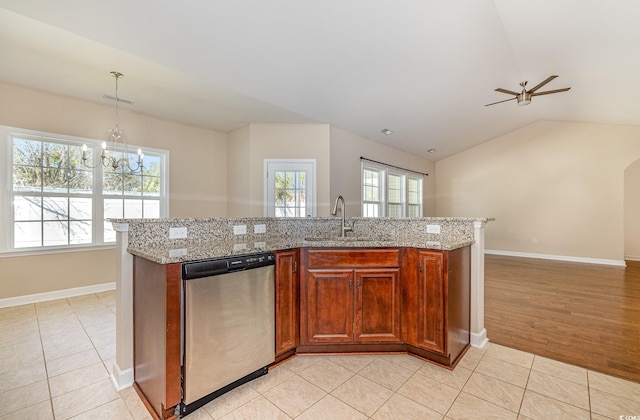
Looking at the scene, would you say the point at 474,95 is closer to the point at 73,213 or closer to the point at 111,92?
the point at 111,92

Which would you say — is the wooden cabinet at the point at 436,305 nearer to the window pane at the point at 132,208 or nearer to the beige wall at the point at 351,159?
the beige wall at the point at 351,159

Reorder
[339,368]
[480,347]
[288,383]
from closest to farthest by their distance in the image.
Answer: [288,383], [339,368], [480,347]

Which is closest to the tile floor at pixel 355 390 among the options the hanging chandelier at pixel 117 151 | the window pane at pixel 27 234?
the window pane at pixel 27 234

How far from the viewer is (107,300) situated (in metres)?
3.70

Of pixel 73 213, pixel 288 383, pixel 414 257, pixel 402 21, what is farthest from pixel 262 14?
pixel 73 213

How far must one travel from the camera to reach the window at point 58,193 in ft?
11.6

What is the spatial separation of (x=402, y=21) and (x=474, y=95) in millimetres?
2534

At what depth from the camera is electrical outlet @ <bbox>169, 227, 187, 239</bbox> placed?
6.84 ft

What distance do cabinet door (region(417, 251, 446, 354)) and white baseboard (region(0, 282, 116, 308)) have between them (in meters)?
4.38

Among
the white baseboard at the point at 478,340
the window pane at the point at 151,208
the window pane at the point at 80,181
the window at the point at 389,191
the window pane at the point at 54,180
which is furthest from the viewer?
the window at the point at 389,191

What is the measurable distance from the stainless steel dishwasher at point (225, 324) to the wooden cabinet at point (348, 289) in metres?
0.34

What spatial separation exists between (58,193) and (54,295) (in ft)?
4.43

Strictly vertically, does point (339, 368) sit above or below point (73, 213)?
below

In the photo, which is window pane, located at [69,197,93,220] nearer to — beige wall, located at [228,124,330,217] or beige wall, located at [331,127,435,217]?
beige wall, located at [228,124,330,217]
